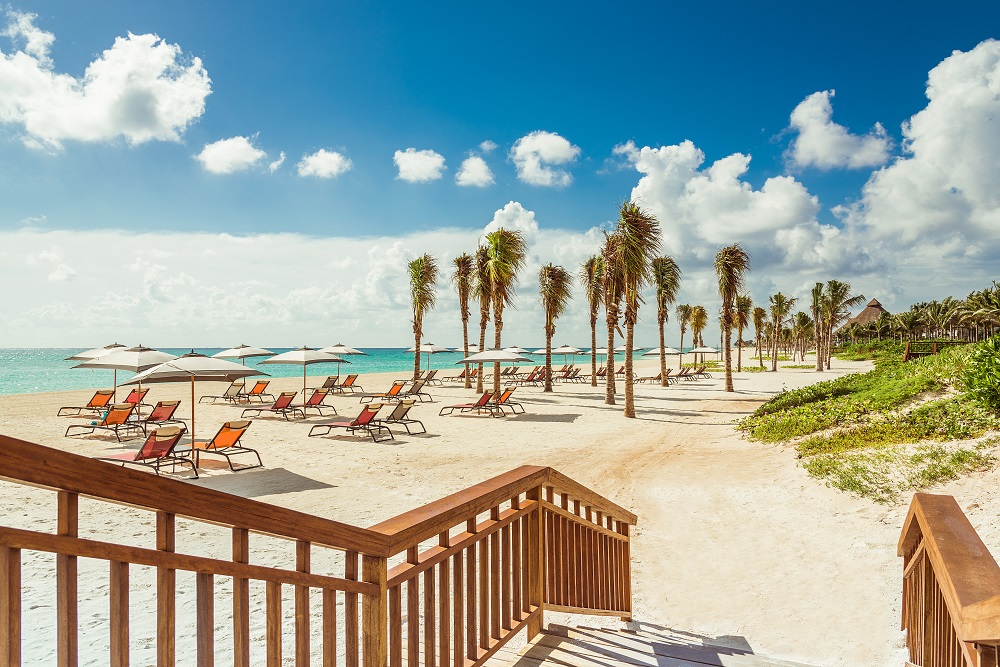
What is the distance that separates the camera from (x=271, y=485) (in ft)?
30.2

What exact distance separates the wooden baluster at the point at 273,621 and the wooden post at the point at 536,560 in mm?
1766

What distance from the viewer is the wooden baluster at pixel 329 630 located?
1.86 meters

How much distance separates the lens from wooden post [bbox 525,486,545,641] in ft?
11.0

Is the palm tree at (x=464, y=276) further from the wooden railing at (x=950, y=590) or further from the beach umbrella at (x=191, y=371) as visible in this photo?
the wooden railing at (x=950, y=590)

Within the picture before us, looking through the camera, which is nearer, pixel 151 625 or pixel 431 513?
pixel 431 513

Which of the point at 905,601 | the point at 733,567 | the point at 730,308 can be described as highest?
the point at 730,308

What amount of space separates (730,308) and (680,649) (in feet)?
89.3

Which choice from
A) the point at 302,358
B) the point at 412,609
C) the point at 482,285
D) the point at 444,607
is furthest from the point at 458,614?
the point at 482,285

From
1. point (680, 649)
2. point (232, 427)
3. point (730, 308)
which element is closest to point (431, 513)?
point (680, 649)

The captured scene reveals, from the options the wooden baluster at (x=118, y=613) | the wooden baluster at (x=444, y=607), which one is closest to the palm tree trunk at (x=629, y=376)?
the wooden baluster at (x=444, y=607)

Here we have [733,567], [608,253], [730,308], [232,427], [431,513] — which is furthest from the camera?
[730,308]

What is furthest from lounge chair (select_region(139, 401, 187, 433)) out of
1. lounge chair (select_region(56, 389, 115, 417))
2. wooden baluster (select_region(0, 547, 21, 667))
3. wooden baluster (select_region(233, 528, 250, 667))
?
wooden baluster (select_region(0, 547, 21, 667))

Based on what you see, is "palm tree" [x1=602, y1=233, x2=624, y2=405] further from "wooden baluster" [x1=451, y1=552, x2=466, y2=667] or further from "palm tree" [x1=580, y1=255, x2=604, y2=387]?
"wooden baluster" [x1=451, y1=552, x2=466, y2=667]

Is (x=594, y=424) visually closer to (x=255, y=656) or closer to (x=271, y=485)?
(x=271, y=485)
